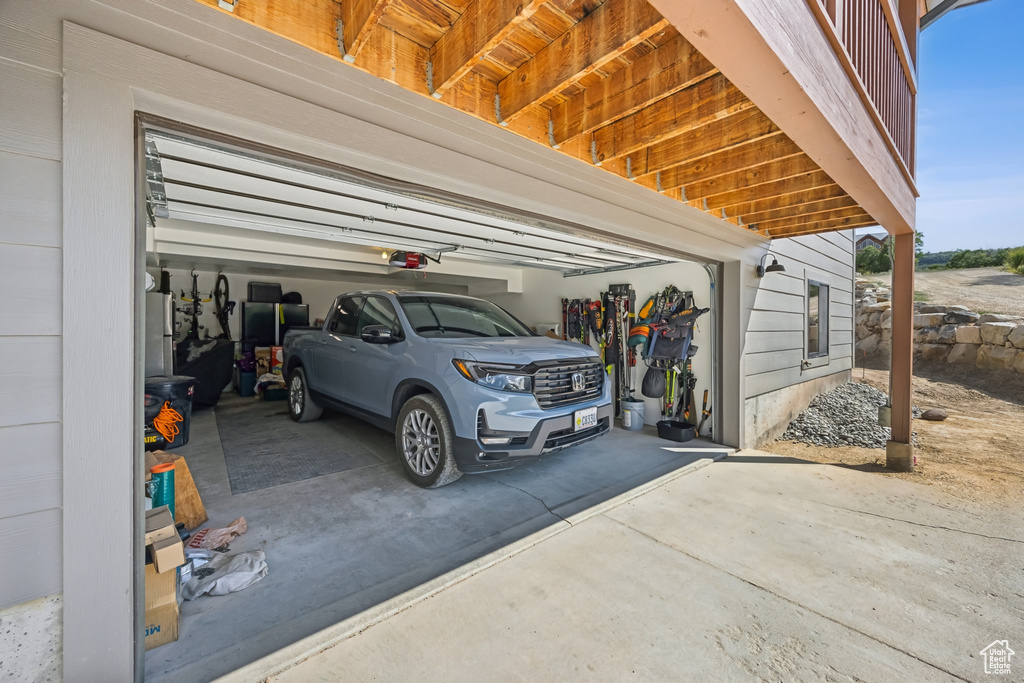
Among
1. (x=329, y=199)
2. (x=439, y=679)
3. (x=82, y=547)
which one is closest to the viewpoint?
(x=82, y=547)

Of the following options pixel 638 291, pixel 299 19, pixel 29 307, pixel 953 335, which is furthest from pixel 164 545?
pixel 953 335

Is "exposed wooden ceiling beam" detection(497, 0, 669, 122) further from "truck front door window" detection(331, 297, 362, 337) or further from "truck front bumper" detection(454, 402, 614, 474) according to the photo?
"truck front door window" detection(331, 297, 362, 337)

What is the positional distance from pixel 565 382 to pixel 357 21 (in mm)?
2756

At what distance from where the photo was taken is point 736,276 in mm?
4801

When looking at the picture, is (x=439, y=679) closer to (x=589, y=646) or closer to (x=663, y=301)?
(x=589, y=646)

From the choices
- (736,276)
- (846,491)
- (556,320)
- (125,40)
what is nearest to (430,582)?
(125,40)

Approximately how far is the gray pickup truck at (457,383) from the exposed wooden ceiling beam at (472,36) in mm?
1867

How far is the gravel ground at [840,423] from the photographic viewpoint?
219 inches

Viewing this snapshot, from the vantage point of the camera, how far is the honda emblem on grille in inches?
144

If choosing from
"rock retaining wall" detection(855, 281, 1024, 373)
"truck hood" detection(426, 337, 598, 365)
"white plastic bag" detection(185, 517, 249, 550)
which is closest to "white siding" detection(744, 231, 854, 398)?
"rock retaining wall" detection(855, 281, 1024, 373)

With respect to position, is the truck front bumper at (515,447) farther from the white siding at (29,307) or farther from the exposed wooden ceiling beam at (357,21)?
the exposed wooden ceiling beam at (357,21)

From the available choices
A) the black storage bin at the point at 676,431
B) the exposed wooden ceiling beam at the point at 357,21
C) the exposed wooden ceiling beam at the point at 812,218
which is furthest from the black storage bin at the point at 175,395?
the exposed wooden ceiling beam at the point at 812,218

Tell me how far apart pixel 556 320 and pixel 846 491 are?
14.5 ft

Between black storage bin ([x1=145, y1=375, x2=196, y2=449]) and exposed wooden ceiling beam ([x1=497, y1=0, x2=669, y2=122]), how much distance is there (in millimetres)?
4080
